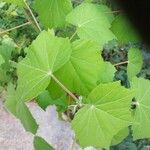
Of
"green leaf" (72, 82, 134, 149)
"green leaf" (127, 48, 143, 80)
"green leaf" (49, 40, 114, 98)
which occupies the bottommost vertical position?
"green leaf" (127, 48, 143, 80)

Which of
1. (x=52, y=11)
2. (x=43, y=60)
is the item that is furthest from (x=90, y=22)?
Answer: (x=43, y=60)

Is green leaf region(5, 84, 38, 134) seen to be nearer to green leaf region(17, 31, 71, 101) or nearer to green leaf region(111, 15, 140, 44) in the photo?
green leaf region(17, 31, 71, 101)

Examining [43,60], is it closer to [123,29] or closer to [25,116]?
[25,116]

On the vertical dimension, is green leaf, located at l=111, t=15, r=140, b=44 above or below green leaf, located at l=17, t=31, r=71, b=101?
below

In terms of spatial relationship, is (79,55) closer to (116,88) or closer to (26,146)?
(116,88)

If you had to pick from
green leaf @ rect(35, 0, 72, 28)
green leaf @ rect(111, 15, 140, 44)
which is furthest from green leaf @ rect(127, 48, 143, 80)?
green leaf @ rect(35, 0, 72, 28)

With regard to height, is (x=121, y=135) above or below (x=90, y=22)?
below

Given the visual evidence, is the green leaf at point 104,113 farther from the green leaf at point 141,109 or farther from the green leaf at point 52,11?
the green leaf at point 52,11
